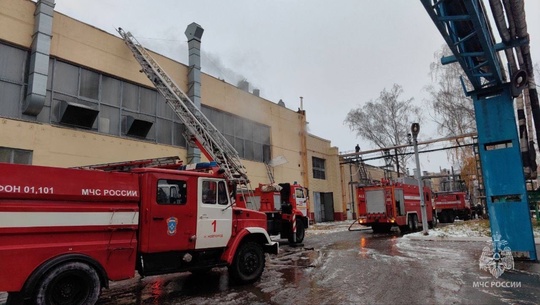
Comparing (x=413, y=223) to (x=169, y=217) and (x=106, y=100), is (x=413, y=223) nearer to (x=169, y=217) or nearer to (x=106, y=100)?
(x=169, y=217)

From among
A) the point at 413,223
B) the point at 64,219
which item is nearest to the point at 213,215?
the point at 64,219

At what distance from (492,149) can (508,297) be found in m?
4.90

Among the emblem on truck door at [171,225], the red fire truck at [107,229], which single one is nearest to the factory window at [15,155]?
the red fire truck at [107,229]

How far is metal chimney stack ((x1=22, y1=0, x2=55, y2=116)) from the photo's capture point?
1323 cm

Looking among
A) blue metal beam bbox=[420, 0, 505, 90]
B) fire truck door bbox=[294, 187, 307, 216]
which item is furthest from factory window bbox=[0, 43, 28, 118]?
blue metal beam bbox=[420, 0, 505, 90]

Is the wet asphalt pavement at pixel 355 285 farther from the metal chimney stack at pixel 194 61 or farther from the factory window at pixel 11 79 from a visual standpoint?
the metal chimney stack at pixel 194 61

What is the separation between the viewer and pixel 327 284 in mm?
7160

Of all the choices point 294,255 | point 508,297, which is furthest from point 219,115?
point 508,297

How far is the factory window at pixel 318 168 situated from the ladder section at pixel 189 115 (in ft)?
53.9

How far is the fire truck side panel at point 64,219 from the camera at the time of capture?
486 cm

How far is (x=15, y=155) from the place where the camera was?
42.1 ft

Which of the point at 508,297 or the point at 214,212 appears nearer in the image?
the point at 508,297

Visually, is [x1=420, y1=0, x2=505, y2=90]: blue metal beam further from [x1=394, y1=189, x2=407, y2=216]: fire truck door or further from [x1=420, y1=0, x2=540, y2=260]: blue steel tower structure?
[x1=394, y1=189, x2=407, y2=216]: fire truck door

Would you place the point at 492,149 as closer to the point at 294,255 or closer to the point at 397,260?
the point at 397,260
